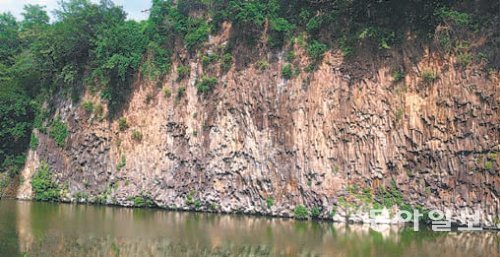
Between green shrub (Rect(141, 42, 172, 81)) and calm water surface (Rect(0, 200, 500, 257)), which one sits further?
green shrub (Rect(141, 42, 172, 81))

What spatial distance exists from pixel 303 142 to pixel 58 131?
18.9m

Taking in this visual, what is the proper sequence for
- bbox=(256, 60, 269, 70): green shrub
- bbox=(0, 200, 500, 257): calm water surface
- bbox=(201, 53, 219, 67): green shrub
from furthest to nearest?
1. bbox=(201, 53, 219, 67): green shrub
2. bbox=(256, 60, 269, 70): green shrub
3. bbox=(0, 200, 500, 257): calm water surface

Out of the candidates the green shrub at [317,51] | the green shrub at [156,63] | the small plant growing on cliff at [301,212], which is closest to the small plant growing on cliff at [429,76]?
the green shrub at [317,51]

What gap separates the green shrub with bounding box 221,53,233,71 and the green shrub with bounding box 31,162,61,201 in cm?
1432

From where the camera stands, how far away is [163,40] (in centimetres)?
3375

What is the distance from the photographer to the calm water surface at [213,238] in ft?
56.2

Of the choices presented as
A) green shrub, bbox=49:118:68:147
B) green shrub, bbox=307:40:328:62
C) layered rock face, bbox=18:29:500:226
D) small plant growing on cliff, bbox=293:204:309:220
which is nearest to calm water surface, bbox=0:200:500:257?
small plant growing on cliff, bbox=293:204:309:220

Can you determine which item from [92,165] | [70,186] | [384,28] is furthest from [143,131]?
[384,28]

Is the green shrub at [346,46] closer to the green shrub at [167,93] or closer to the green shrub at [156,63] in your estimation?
Result: the green shrub at [167,93]

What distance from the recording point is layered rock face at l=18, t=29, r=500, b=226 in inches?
894

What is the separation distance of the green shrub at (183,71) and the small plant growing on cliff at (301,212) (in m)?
11.7

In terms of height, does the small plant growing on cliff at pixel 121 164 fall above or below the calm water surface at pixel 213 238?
above

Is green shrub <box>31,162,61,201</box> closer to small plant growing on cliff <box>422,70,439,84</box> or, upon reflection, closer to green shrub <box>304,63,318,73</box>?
green shrub <box>304,63,318,73</box>

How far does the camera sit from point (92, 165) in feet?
111
